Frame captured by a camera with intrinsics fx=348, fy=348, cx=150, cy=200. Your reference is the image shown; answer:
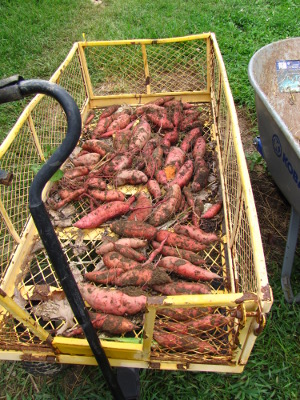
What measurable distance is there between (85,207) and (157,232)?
31.1 inches

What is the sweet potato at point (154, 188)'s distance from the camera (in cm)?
295

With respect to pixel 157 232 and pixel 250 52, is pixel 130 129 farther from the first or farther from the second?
pixel 250 52

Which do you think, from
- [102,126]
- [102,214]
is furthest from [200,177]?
[102,126]

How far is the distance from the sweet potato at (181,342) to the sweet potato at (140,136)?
6.08 feet

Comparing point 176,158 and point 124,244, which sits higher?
point 176,158

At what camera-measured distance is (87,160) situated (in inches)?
130

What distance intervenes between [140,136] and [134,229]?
45.7 inches

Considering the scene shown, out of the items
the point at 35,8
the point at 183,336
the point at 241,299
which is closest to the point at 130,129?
the point at 183,336

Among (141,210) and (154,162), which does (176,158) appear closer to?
(154,162)

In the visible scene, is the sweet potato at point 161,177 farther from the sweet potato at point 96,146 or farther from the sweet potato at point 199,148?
the sweet potato at point 96,146

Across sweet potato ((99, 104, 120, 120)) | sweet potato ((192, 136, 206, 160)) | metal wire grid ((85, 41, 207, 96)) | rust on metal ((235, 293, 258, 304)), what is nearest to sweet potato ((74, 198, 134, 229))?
sweet potato ((192, 136, 206, 160))

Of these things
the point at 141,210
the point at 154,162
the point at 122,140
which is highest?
the point at 122,140

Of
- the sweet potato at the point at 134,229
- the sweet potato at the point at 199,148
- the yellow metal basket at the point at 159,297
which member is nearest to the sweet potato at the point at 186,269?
the yellow metal basket at the point at 159,297

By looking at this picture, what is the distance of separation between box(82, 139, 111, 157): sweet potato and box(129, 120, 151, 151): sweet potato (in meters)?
0.25
